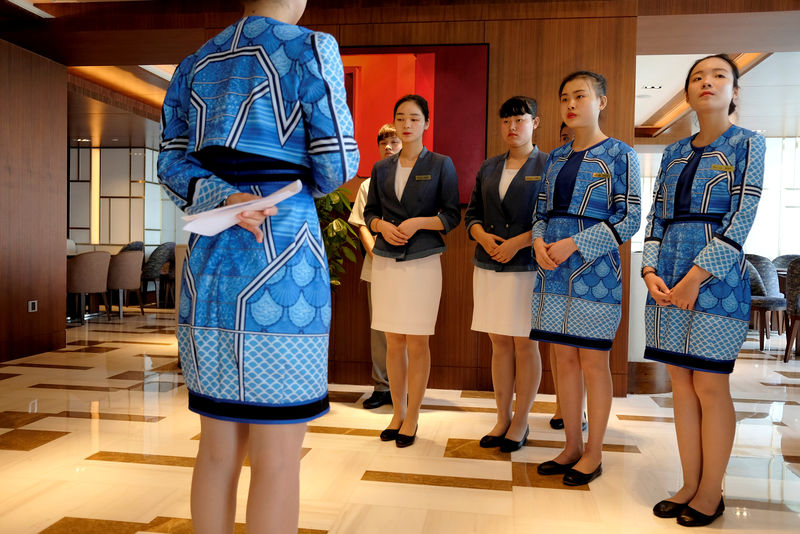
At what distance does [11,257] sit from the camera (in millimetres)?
5785

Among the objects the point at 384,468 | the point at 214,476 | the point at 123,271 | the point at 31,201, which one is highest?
the point at 31,201

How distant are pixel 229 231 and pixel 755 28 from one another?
5203mm

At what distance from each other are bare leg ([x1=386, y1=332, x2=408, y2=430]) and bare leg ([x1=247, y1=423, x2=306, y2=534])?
6.61 feet

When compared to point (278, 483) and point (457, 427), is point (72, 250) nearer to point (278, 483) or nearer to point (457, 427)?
point (457, 427)

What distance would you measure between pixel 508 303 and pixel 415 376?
61 cm

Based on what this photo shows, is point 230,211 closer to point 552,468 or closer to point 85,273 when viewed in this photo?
point 552,468

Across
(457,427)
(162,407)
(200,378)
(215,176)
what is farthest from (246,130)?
(162,407)

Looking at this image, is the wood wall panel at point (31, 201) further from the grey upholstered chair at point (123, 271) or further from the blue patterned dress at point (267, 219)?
the blue patterned dress at point (267, 219)

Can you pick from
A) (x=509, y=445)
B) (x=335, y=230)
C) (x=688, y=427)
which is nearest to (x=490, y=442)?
→ (x=509, y=445)

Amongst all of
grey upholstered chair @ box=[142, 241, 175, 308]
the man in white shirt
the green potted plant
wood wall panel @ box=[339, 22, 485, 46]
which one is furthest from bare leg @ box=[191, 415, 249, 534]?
grey upholstered chair @ box=[142, 241, 175, 308]

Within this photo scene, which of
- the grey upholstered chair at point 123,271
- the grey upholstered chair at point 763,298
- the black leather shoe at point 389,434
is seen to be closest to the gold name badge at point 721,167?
the black leather shoe at point 389,434

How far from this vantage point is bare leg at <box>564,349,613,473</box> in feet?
9.21

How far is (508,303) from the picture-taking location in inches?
129

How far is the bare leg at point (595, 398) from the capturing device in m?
2.81
